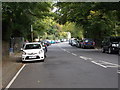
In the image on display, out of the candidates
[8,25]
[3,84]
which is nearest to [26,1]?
[8,25]

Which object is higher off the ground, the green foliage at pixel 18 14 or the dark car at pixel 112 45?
the green foliage at pixel 18 14

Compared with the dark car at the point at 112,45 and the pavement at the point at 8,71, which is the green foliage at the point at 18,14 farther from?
the dark car at the point at 112,45

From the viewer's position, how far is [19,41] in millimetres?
34750

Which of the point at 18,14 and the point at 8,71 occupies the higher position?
the point at 18,14

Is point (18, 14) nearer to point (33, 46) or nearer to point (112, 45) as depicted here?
point (33, 46)

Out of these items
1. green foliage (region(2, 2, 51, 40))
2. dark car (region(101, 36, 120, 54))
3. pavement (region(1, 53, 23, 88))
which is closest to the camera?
pavement (region(1, 53, 23, 88))

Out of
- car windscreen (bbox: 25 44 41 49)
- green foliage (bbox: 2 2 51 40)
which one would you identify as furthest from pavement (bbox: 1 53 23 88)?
green foliage (bbox: 2 2 51 40)

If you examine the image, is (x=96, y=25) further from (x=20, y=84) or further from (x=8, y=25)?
(x=20, y=84)

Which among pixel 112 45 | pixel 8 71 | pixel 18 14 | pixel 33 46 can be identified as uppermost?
pixel 18 14

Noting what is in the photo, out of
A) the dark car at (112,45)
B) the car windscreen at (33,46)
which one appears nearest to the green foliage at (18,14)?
the car windscreen at (33,46)

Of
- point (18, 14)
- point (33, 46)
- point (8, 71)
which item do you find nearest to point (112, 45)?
point (33, 46)

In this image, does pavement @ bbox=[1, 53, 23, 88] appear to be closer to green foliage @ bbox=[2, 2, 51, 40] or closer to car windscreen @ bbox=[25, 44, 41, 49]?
car windscreen @ bbox=[25, 44, 41, 49]

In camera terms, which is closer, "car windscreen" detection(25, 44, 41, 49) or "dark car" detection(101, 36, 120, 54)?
"car windscreen" detection(25, 44, 41, 49)

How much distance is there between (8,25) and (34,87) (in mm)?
17482
